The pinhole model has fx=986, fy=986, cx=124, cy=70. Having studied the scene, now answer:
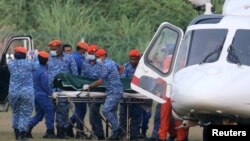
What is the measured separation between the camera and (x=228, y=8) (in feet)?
49.3

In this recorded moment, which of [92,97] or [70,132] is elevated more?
[92,97]

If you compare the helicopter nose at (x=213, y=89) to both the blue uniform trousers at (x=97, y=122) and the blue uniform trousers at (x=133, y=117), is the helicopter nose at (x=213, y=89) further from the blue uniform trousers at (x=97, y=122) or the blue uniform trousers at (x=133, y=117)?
the blue uniform trousers at (x=97, y=122)

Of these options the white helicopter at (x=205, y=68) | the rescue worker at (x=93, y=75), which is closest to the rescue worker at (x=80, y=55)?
the rescue worker at (x=93, y=75)

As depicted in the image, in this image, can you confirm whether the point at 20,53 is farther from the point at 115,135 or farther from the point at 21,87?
the point at 115,135

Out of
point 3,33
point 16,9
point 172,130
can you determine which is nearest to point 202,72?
point 172,130

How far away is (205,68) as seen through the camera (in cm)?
1349

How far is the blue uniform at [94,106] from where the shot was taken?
1833cm

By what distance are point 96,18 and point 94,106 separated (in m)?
14.4

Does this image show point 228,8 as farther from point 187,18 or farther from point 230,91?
point 187,18

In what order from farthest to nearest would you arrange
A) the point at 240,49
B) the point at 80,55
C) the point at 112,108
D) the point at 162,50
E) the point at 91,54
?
the point at 80,55 < the point at 91,54 < the point at 112,108 < the point at 162,50 < the point at 240,49

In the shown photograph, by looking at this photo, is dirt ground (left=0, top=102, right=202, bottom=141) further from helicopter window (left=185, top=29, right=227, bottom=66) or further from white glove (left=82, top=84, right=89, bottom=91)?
helicopter window (left=185, top=29, right=227, bottom=66)

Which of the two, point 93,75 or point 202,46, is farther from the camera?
point 93,75

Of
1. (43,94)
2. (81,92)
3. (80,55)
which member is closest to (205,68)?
(81,92)

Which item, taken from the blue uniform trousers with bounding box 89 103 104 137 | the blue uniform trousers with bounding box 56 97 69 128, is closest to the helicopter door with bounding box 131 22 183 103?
the blue uniform trousers with bounding box 56 97 69 128
